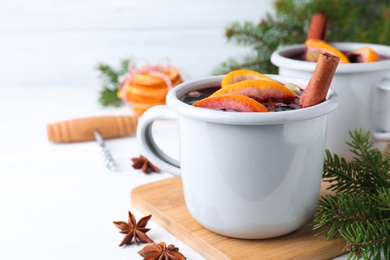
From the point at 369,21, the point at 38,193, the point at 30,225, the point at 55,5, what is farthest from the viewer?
the point at 55,5

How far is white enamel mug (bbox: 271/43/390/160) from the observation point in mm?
856

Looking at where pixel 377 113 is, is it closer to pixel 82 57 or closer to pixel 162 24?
pixel 162 24

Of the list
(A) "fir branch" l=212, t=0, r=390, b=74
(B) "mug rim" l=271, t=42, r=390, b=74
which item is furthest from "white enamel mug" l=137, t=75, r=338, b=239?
(A) "fir branch" l=212, t=0, r=390, b=74

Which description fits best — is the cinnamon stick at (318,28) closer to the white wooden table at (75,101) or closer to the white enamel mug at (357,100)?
the white enamel mug at (357,100)

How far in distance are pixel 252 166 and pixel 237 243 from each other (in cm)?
10

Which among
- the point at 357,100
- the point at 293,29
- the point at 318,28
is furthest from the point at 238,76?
the point at 293,29

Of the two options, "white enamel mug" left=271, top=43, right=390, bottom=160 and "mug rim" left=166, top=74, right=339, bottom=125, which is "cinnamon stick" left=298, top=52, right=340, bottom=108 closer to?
"mug rim" left=166, top=74, right=339, bottom=125

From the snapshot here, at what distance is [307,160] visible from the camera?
68 centimetres

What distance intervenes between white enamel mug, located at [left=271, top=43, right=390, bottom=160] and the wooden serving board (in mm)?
185

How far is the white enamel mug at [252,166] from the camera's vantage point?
2.12 ft

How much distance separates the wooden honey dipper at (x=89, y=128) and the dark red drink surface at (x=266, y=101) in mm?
373

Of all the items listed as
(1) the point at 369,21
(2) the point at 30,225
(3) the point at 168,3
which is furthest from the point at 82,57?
(2) the point at 30,225

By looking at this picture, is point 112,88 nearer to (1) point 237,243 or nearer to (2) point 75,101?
(2) point 75,101

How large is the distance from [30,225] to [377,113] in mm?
501
